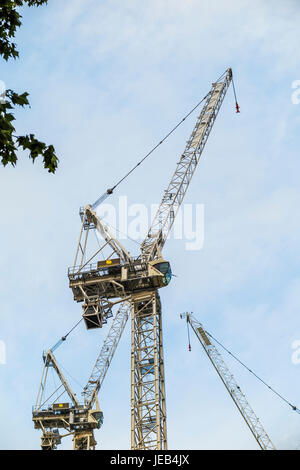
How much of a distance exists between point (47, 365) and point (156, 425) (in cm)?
5436

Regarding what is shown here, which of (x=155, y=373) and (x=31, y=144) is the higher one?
(x=155, y=373)

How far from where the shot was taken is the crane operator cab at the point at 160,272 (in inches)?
2421

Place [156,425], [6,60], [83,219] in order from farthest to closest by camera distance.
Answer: [83,219] < [156,425] < [6,60]

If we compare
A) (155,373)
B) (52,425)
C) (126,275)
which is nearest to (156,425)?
(155,373)

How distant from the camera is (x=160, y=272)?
202 ft

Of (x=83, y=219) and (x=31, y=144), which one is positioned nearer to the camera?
(x=31, y=144)

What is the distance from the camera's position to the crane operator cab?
61.5 m
